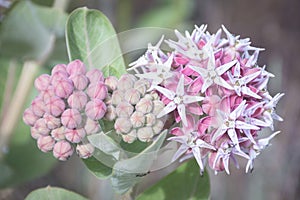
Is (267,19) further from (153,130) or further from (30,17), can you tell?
(153,130)

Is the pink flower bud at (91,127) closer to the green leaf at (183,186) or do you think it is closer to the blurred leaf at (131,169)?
the blurred leaf at (131,169)

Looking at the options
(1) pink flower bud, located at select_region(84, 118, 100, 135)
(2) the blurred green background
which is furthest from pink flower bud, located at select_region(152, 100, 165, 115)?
(2) the blurred green background

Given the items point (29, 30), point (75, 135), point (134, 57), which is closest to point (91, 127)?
point (75, 135)

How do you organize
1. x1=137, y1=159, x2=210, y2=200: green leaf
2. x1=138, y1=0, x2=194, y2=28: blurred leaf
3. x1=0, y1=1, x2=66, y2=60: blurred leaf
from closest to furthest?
1. x1=137, y1=159, x2=210, y2=200: green leaf
2. x1=0, y1=1, x2=66, y2=60: blurred leaf
3. x1=138, y1=0, x2=194, y2=28: blurred leaf

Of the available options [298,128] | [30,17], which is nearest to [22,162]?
[30,17]

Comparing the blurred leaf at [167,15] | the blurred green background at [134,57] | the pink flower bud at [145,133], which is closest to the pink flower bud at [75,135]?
the pink flower bud at [145,133]

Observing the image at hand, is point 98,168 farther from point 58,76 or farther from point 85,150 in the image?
point 58,76

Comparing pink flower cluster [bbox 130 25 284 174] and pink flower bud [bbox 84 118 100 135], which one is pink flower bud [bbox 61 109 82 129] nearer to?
pink flower bud [bbox 84 118 100 135]
